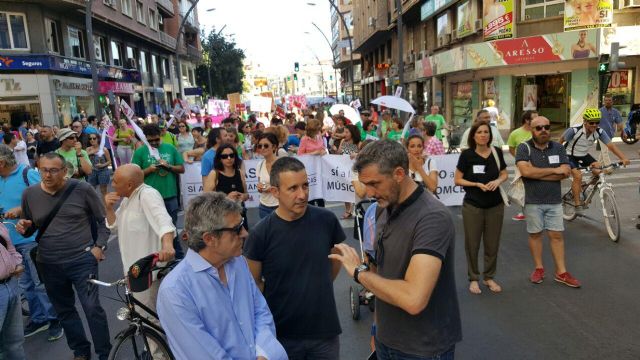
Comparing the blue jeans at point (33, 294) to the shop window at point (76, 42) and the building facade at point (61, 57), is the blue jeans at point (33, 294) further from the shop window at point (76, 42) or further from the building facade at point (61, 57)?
the shop window at point (76, 42)

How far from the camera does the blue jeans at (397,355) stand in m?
2.42

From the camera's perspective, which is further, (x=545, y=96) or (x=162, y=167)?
(x=545, y=96)

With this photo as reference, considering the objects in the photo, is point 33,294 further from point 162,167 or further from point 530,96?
point 530,96

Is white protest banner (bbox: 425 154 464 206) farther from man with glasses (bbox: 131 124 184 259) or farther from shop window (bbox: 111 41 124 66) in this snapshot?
shop window (bbox: 111 41 124 66)

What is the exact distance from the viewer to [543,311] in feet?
16.2

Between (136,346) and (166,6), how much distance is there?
45965 mm

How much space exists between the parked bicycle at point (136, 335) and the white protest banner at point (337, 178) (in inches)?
199

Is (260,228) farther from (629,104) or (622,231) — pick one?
(629,104)

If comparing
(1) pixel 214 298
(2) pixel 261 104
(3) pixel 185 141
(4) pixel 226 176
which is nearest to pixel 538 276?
(4) pixel 226 176

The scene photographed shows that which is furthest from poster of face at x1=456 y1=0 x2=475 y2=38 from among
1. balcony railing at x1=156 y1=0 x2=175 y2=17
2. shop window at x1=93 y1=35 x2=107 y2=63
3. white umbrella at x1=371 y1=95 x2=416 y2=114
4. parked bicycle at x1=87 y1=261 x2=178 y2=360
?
balcony railing at x1=156 y1=0 x2=175 y2=17

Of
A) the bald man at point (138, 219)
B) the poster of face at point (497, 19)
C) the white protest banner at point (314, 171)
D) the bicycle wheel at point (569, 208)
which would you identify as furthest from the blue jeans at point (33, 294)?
the poster of face at point (497, 19)

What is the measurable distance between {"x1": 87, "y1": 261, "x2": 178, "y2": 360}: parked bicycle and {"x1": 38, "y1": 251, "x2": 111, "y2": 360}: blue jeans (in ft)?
1.84

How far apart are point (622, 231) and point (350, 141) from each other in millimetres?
4384

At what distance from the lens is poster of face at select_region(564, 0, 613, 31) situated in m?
19.0
